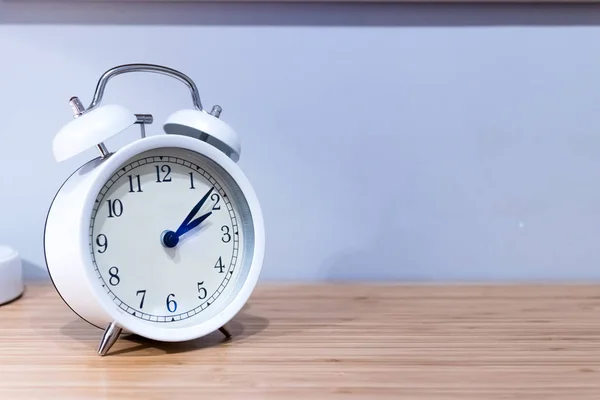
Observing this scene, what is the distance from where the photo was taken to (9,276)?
802 mm

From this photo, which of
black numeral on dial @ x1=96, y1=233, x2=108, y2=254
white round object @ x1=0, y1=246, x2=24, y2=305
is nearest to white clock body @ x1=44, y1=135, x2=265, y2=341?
black numeral on dial @ x1=96, y1=233, x2=108, y2=254

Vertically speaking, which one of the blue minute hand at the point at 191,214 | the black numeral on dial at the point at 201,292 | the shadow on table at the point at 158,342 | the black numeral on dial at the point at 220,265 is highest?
the blue minute hand at the point at 191,214

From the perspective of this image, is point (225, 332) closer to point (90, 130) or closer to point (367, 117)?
point (90, 130)

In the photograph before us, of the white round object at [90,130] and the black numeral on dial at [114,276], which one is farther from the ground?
the white round object at [90,130]

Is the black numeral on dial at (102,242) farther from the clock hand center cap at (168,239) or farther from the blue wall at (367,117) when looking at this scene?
the blue wall at (367,117)

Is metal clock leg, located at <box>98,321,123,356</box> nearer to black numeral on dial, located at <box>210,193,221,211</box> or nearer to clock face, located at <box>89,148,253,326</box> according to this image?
clock face, located at <box>89,148,253,326</box>

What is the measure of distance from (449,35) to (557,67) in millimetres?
167

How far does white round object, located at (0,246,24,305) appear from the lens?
0.79 m

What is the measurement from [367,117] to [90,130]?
442 millimetres

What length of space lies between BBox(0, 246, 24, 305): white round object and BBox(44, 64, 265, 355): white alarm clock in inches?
8.2

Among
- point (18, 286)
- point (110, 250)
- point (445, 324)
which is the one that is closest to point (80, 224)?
point (110, 250)

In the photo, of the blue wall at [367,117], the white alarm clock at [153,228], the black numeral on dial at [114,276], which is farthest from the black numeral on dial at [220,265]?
the blue wall at [367,117]

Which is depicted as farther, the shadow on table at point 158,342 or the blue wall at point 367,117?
the blue wall at point 367,117

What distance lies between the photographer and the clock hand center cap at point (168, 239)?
0.64 m
